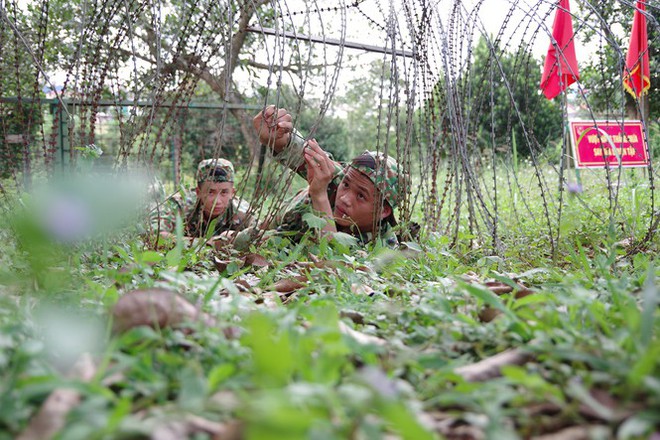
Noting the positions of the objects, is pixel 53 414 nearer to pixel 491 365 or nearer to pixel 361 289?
pixel 491 365

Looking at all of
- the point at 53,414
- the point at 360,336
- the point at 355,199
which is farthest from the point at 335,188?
the point at 53,414

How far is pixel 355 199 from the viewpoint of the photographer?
10.3ft

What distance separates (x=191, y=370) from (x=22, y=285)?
2.46ft

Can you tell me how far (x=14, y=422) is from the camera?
81cm

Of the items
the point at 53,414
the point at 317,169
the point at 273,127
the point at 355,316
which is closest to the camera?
the point at 53,414

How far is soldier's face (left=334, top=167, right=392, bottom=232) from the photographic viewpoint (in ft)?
10.2

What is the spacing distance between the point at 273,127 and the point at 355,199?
0.79m

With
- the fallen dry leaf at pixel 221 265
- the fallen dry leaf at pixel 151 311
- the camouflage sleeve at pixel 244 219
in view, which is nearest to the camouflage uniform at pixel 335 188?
the camouflage sleeve at pixel 244 219

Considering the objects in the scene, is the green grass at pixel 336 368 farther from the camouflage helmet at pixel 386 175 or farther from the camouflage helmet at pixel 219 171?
the camouflage helmet at pixel 219 171

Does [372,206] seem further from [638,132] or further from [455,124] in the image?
[638,132]

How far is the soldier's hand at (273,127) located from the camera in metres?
2.63

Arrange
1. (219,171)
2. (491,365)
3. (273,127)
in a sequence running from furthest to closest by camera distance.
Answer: (219,171)
(273,127)
(491,365)

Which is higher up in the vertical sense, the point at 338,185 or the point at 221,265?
the point at 338,185

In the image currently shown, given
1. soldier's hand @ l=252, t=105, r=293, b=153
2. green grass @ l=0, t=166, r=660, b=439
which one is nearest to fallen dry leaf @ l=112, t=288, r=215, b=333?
green grass @ l=0, t=166, r=660, b=439
